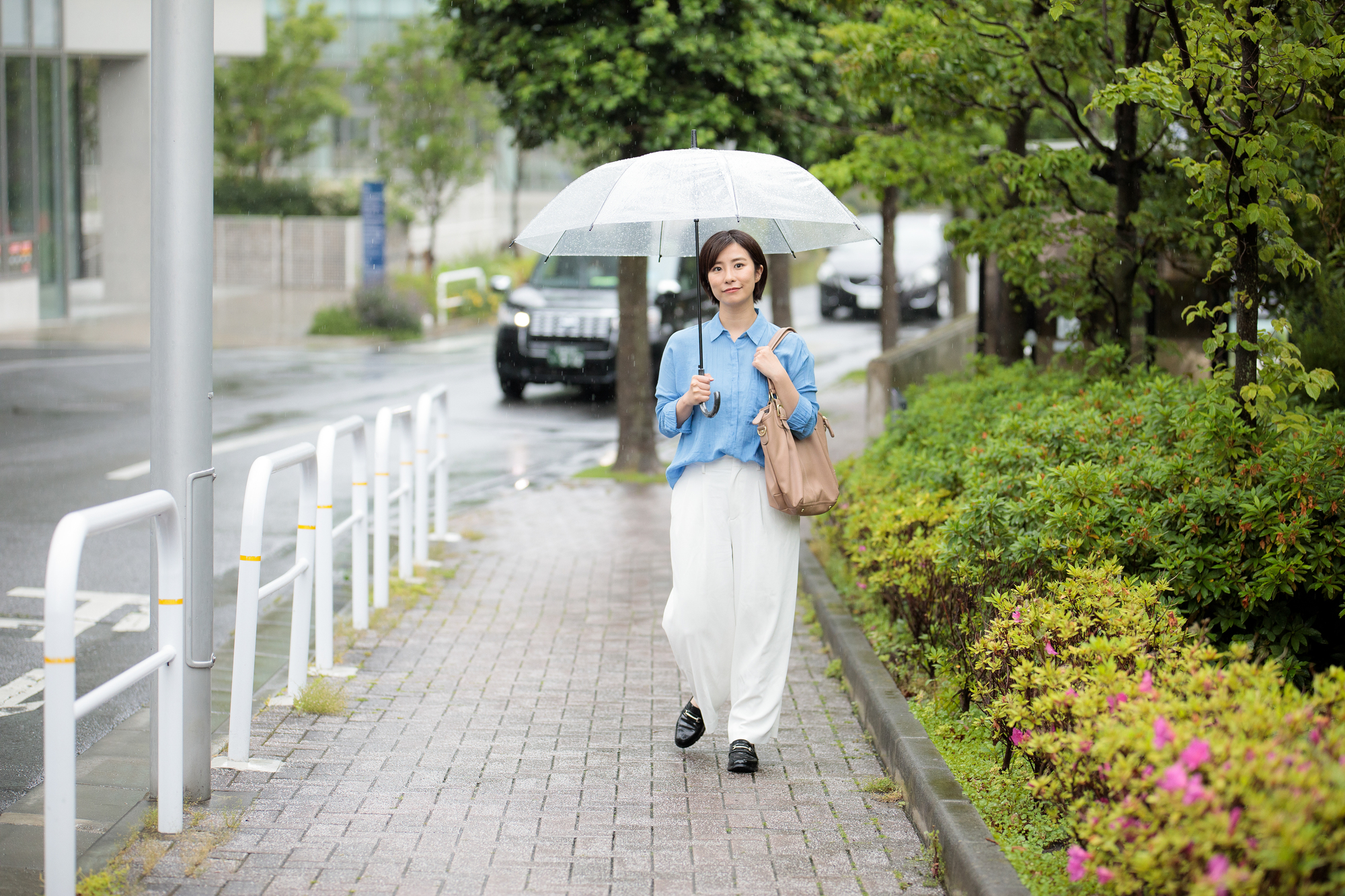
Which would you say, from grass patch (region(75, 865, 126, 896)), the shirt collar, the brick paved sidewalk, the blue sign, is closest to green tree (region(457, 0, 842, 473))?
the brick paved sidewalk

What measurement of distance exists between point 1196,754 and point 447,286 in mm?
27078

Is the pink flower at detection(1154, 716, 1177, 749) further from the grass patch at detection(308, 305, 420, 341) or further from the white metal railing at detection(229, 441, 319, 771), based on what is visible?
the grass patch at detection(308, 305, 420, 341)

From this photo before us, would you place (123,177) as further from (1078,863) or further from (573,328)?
(1078,863)

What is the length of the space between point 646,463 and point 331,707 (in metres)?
6.50

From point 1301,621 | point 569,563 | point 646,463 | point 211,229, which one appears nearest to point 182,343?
point 211,229

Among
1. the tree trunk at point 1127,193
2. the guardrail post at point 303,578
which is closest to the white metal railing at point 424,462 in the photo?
the guardrail post at point 303,578

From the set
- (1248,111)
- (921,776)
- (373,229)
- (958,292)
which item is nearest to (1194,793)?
(921,776)

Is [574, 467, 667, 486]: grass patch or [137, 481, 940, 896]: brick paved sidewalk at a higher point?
[574, 467, 667, 486]: grass patch

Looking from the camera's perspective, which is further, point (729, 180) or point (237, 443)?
point (237, 443)

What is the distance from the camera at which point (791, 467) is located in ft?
14.5

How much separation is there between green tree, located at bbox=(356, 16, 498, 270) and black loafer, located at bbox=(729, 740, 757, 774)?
28.7 metres

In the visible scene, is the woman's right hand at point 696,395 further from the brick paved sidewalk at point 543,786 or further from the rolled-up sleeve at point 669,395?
the brick paved sidewalk at point 543,786

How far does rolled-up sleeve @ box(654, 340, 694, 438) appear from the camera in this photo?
455 cm

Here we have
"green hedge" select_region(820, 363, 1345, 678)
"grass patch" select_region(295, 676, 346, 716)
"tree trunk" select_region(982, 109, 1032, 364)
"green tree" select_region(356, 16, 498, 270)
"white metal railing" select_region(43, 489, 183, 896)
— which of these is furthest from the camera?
"green tree" select_region(356, 16, 498, 270)
